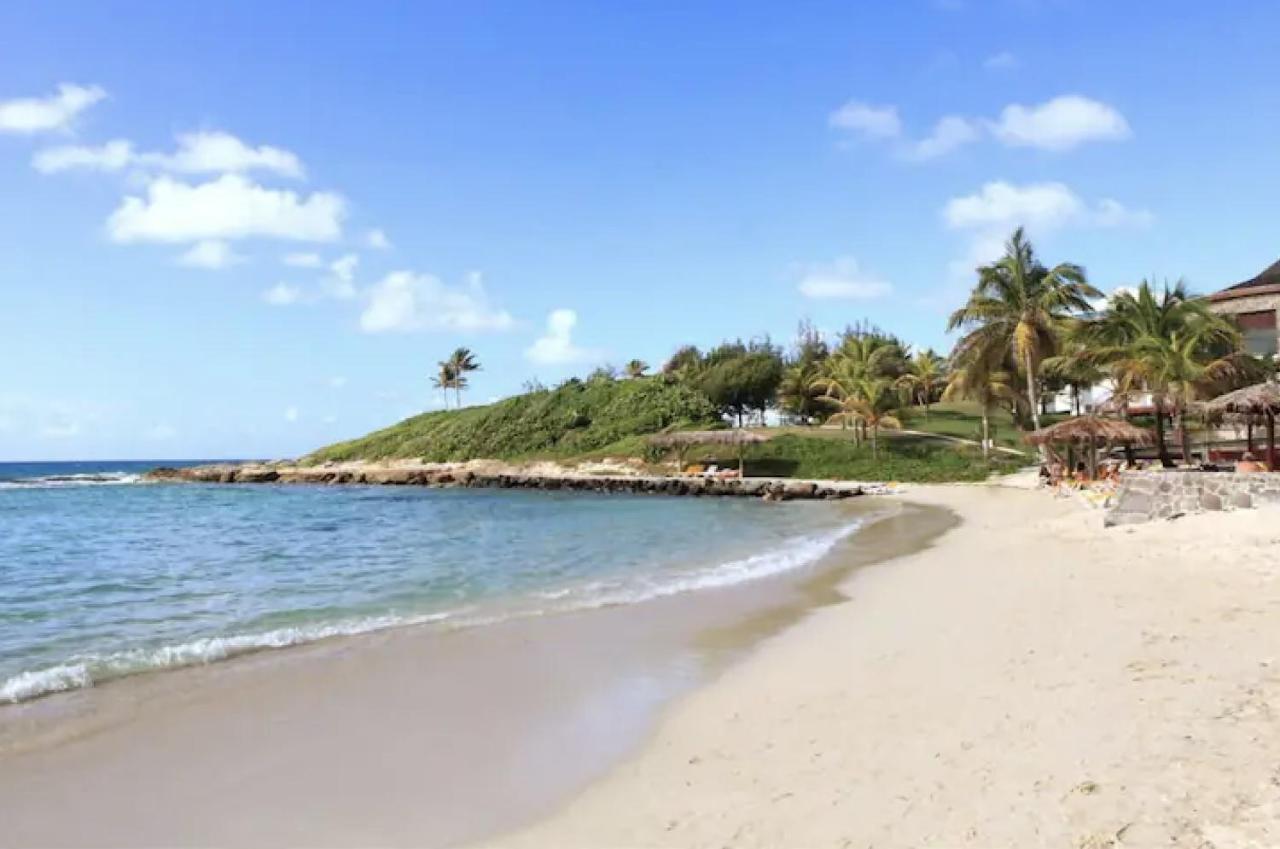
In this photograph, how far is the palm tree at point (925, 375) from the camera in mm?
57553

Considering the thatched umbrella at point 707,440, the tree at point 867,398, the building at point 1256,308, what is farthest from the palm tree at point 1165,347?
the thatched umbrella at point 707,440

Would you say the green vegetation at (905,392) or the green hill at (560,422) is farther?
the green hill at (560,422)

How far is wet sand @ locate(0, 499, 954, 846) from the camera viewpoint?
16.6 ft

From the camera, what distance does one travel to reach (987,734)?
5.54 metres

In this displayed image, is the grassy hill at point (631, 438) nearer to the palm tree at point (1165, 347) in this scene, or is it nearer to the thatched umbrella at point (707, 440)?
the thatched umbrella at point (707, 440)

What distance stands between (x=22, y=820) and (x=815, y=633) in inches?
285

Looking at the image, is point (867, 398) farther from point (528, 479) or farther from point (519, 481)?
point (519, 481)

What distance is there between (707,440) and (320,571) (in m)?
33.4

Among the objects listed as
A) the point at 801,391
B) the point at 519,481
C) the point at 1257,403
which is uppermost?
the point at 801,391

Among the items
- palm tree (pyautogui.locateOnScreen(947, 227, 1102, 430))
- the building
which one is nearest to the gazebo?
palm tree (pyautogui.locateOnScreen(947, 227, 1102, 430))

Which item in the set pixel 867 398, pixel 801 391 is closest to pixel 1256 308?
pixel 867 398

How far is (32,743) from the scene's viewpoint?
654 centimetres

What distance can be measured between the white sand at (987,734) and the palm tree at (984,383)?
3162 centimetres

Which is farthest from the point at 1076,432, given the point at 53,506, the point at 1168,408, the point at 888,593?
the point at 53,506
